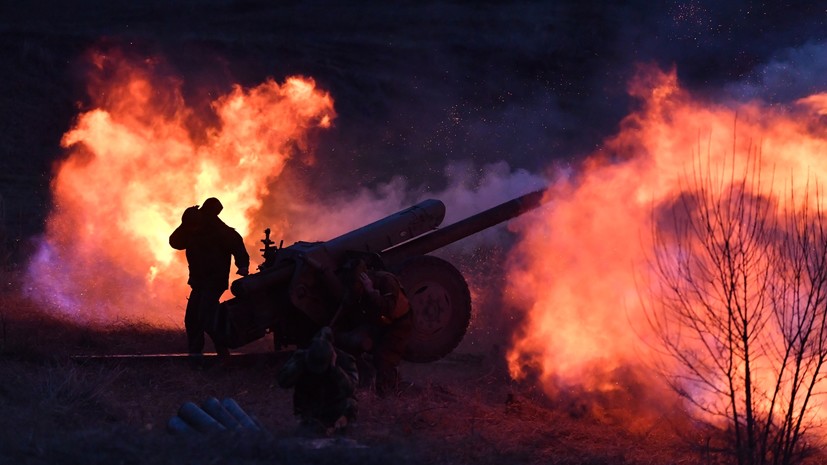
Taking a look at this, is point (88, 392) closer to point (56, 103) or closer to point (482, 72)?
point (56, 103)

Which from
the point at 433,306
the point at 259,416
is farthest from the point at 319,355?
the point at 433,306

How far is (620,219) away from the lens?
14.6 metres

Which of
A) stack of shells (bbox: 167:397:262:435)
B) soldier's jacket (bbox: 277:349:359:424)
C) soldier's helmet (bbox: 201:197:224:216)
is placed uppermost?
soldier's helmet (bbox: 201:197:224:216)

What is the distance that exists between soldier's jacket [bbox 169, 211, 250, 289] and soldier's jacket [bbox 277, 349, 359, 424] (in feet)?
11.6

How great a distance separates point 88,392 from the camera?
9922 mm

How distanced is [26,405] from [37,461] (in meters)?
2.37

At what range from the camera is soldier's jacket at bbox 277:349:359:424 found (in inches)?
350

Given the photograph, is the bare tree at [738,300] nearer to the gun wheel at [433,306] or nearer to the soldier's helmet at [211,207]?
the gun wheel at [433,306]

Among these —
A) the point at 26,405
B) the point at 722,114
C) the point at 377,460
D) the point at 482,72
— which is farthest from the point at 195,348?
the point at 482,72

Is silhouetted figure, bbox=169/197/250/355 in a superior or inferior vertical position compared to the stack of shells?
superior

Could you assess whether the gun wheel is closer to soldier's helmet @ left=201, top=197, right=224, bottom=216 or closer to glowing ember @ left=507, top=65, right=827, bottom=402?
glowing ember @ left=507, top=65, right=827, bottom=402

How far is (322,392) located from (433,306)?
344cm

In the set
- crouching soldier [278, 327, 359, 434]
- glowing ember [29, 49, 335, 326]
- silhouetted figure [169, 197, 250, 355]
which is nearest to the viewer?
crouching soldier [278, 327, 359, 434]

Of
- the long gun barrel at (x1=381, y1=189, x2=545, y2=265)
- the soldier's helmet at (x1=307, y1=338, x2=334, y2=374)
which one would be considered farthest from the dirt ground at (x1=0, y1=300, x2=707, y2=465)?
the long gun barrel at (x1=381, y1=189, x2=545, y2=265)
